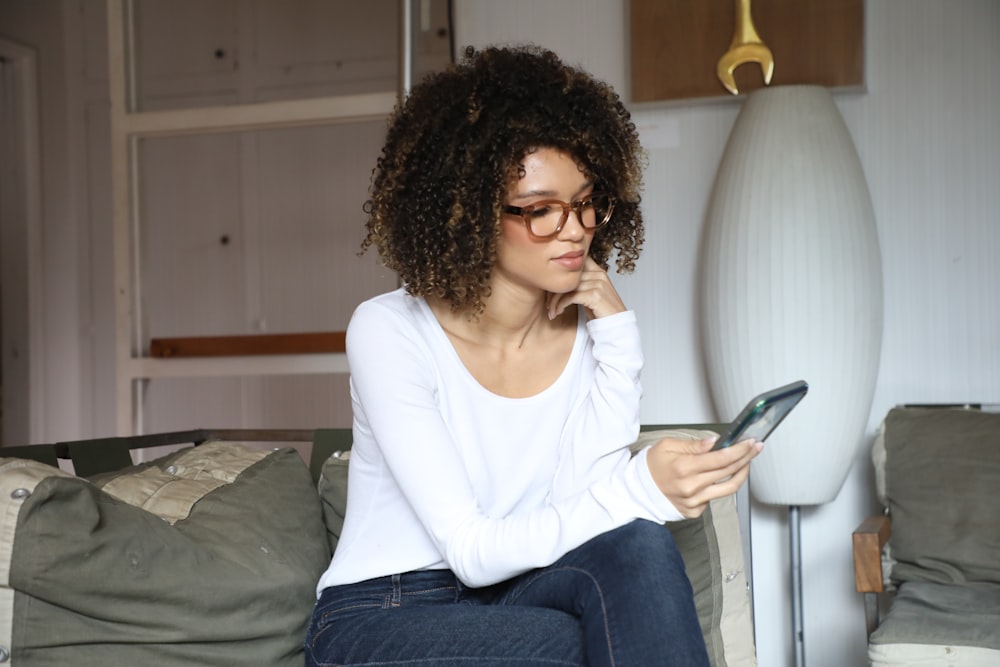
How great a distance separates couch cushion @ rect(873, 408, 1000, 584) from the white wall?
0.29 m

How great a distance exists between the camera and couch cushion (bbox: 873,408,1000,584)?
235cm

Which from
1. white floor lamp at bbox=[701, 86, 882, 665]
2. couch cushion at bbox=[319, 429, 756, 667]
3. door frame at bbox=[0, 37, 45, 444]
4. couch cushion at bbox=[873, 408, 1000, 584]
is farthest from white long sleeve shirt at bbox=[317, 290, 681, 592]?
door frame at bbox=[0, 37, 45, 444]

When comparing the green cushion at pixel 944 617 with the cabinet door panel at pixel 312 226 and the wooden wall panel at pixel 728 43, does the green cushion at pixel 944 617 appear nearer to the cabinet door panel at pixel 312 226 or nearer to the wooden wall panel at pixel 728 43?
the wooden wall panel at pixel 728 43

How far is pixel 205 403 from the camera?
4559 millimetres

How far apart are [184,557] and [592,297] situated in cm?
70

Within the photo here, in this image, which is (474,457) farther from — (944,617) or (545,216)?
(944,617)

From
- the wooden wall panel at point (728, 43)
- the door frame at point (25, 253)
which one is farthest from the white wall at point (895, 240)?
the door frame at point (25, 253)

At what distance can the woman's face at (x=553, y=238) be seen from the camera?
154 centimetres

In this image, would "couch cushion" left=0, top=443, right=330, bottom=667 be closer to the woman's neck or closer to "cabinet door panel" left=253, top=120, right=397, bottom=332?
the woman's neck

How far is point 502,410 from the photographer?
160cm

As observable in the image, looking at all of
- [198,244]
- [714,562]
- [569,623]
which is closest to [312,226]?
[198,244]

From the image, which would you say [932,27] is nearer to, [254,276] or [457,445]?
[457,445]

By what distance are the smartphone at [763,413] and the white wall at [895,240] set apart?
64.9 inches

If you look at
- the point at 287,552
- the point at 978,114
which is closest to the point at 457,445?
the point at 287,552
